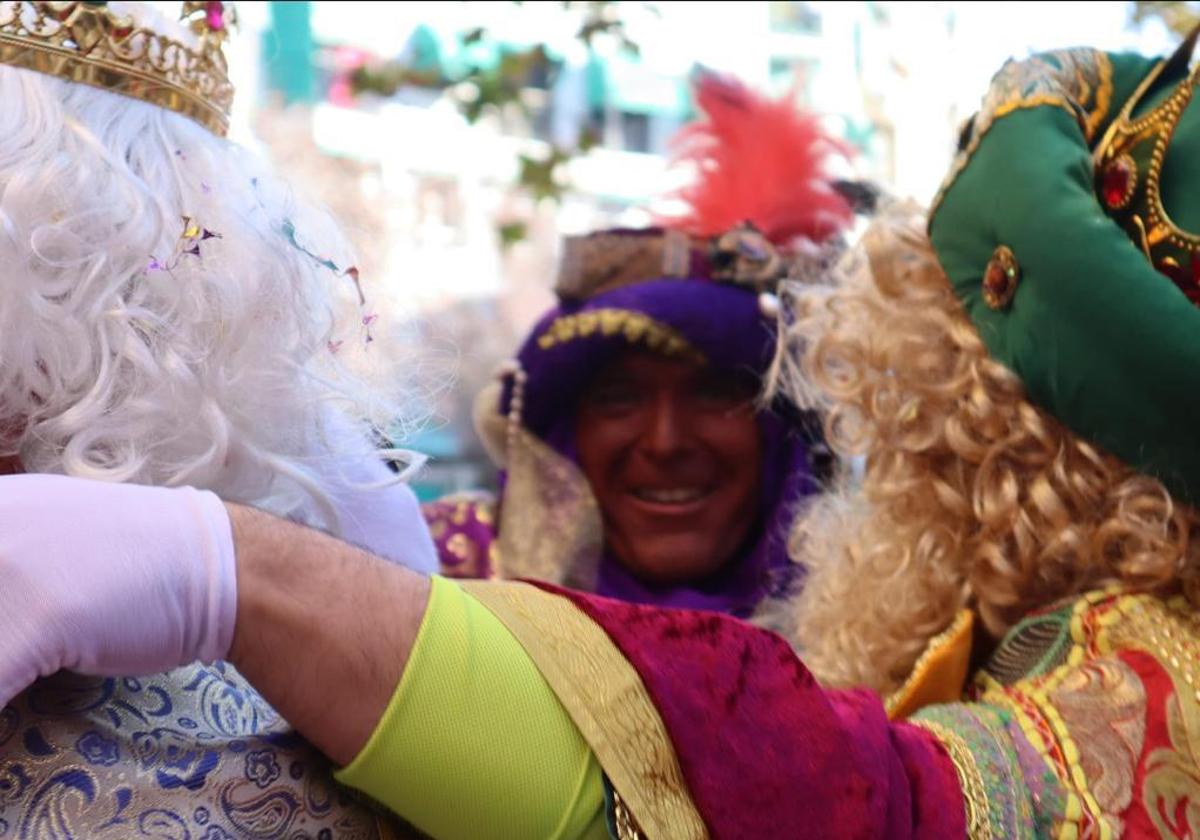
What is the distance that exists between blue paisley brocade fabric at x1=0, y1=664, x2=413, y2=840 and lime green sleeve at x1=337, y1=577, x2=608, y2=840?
103 mm

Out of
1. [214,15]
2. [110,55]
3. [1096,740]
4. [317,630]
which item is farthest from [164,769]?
[1096,740]

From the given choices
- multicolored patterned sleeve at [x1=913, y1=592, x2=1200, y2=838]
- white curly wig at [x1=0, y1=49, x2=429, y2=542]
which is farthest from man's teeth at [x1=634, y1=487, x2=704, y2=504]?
white curly wig at [x1=0, y1=49, x2=429, y2=542]

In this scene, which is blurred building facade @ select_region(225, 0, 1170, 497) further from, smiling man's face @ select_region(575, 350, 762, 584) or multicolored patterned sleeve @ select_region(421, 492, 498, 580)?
smiling man's face @ select_region(575, 350, 762, 584)

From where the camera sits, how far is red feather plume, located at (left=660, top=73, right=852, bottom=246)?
323 cm

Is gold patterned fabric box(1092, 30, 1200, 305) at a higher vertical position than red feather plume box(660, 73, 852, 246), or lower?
higher

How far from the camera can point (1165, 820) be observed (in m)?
1.39

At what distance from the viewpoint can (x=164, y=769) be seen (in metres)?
1.17

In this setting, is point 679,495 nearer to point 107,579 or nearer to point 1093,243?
point 1093,243

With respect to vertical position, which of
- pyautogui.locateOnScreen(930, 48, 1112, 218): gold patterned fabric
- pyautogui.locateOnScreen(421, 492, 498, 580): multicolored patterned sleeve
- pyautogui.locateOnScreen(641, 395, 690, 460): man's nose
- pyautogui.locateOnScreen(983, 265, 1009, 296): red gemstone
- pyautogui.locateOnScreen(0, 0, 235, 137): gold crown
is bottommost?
pyautogui.locateOnScreen(421, 492, 498, 580): multicolored patterned sleeve

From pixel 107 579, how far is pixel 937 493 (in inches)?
44.5

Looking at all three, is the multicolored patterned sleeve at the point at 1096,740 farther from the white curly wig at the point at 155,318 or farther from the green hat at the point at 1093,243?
the white curly wig at the point at 155,318

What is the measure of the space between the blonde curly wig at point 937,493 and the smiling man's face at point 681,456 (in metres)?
1.06

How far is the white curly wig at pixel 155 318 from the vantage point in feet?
3.89

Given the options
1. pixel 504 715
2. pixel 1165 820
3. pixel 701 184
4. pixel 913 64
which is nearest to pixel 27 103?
pixel 504 715
